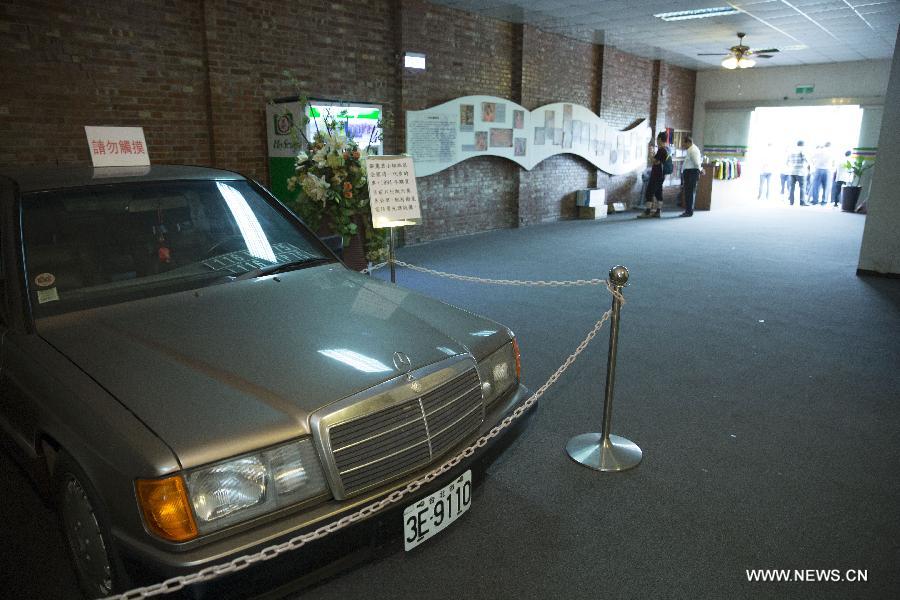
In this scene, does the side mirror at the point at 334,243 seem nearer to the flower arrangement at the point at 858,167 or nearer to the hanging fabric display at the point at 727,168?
the hanging fabric display at the point at 727,168

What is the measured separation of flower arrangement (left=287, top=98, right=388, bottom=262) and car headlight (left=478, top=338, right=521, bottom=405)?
2.40 meters

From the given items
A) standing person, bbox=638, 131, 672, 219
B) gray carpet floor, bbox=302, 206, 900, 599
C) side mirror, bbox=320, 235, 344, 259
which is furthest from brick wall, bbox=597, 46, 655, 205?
side mirror, bbox=320, 235, 344, 259

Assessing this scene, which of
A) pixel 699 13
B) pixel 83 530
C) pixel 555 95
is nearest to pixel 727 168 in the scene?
pixel 555 95

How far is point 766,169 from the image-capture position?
16969 mm

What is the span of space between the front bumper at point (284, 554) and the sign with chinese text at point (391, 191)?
2.68 m

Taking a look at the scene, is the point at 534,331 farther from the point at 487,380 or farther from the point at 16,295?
the point at 16,295

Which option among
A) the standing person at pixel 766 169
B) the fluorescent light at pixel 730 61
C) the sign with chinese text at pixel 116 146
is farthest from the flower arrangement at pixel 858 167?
the sign with chinese text at pixel 116 146

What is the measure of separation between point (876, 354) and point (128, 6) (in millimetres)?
7345

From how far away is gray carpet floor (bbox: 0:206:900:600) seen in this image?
212 cm

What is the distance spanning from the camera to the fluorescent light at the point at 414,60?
27.8ft

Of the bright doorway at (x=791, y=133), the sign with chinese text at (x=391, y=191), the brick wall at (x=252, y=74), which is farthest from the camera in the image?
the bright doorway at (x=791, y=133)

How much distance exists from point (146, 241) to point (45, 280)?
39 centimetres

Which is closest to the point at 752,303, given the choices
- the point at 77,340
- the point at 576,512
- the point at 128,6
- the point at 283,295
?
the point at 576,512

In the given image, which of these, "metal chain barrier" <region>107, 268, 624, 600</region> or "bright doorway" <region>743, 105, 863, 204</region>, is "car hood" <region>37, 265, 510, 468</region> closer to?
"metal chain barrier" <region>107, 268, 624, 600</region>
